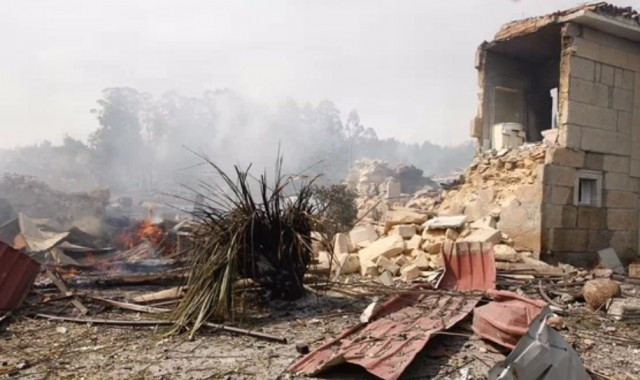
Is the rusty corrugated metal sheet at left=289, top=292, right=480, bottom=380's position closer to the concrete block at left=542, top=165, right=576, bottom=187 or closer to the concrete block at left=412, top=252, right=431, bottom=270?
the concrete block at left=412, top=252, right=431, bottom=270

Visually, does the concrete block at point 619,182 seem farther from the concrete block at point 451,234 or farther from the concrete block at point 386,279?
the concrete block at point 386,279

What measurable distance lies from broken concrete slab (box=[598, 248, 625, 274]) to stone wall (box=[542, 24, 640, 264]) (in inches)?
7.6

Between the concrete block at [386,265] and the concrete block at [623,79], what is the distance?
6431 mm

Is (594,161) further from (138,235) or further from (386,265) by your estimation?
(138,235)

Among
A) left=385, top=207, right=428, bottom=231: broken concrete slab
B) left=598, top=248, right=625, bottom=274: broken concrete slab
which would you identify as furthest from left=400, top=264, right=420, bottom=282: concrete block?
left=598, top=248, right=625, bottom=274: broken concrete slab

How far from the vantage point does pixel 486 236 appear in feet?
30.6

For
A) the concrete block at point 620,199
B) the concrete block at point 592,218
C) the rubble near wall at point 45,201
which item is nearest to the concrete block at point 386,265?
the concrete block at point 592,218

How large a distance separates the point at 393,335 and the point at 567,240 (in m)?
6.84

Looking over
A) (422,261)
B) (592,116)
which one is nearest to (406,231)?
(422,261)

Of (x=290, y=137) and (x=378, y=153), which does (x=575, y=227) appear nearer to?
(x=290, y=137)

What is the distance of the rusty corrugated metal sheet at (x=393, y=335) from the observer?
13.7 ft

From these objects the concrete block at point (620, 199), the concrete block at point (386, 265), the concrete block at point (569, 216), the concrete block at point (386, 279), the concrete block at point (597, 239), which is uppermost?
the concrete block at point (620, 199)

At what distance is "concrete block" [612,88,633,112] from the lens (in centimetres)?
1072

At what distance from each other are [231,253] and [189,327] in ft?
3.23
